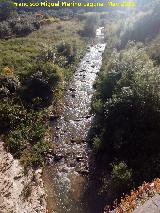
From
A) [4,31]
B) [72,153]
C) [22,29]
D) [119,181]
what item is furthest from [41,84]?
[22,29]

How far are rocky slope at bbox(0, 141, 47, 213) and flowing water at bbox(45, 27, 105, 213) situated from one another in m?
0.80

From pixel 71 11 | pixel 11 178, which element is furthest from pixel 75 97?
pixel 71 11

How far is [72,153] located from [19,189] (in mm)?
5617

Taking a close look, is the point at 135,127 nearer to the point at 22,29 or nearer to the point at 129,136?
the point at 129,136

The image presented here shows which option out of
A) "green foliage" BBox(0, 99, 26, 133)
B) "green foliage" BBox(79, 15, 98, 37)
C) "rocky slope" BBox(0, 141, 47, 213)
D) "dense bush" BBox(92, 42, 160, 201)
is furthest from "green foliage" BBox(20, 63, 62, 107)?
"green foliage" BBox(79, 15, 98, 37)

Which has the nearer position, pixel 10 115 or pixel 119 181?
pixel 119 181

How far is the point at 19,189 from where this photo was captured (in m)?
23.5

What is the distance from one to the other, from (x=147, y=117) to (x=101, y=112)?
6.28 meters

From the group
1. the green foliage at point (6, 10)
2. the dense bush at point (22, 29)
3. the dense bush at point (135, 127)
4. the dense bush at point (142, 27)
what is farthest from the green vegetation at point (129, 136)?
the green foliage at point (6, 10)

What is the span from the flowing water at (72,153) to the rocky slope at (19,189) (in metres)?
0.80

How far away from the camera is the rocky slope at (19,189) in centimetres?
2189

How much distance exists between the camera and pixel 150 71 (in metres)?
27.1

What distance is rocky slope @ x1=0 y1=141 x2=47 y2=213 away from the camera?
21891mm

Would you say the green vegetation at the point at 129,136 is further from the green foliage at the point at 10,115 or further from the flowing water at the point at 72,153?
the green foliage at the point at 10,115
